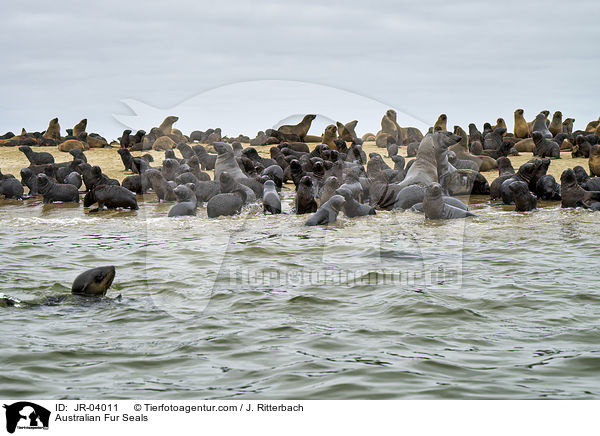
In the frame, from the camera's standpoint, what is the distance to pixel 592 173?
1878cm

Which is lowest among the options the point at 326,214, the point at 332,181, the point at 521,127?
the point at 326,214

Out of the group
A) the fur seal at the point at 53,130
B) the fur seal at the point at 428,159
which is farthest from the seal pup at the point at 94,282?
the fur seal at the point at 53,130

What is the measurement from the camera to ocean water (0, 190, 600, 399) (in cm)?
495

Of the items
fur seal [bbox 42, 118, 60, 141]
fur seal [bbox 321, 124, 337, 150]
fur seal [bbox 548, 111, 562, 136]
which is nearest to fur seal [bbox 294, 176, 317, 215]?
fur seal [bbox 321, 124, 337, 150]

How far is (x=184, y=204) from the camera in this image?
14430mm

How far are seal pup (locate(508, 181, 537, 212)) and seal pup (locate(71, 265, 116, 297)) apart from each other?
9144 millimetres

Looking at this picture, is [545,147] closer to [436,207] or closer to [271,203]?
[436,207]

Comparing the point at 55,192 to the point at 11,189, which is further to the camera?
the point at 11,189

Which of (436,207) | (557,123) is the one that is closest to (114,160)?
(436,207)

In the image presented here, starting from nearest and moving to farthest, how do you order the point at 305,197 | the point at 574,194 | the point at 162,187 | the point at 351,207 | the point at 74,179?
the point at 351,207 < the point at 574,194 < the point at 305,197 < the point at 162,187 < the point at 74,179

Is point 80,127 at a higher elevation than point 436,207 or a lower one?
higher

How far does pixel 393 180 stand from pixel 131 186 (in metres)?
6.72

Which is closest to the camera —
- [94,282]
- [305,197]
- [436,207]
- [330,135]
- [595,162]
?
[94,282]
